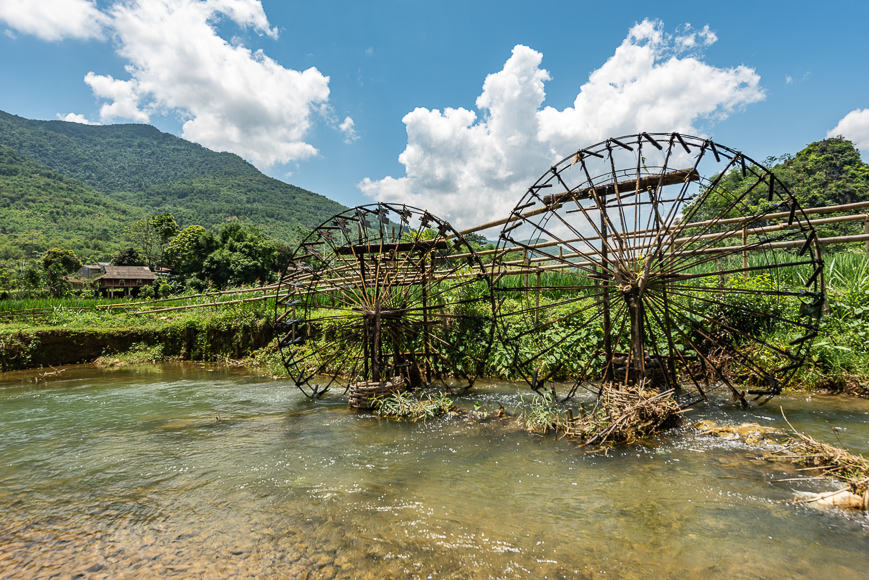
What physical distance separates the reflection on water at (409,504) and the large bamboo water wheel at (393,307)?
1.98 meters

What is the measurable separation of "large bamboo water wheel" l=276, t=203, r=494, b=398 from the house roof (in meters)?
56.8

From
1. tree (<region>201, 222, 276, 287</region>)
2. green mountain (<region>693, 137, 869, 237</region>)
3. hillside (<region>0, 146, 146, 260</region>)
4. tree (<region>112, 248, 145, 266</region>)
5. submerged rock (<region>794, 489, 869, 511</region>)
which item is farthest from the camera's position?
hillside (<region>0, 146, 146, 260</region>)

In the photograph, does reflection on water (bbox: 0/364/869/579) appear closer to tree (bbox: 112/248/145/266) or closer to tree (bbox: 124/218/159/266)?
tree (bbox: 112/248/145/266)

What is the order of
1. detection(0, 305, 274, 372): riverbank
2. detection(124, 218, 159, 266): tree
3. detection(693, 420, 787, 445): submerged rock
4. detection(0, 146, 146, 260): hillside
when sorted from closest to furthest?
detection(693, 420, 787, 445): submerged rock
detection(0, 305, 274, 372): riverbank
detection(124, 218, 159, 266): tree
detection(0, 146, 146, 260): hillside

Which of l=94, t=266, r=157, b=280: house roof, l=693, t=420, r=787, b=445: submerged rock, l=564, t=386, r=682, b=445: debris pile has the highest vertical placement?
l=94, t=266, r=157, b=280: house roof

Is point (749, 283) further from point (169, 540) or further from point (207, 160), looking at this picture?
point (207, 160)

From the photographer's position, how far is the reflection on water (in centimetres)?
364

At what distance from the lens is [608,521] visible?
4211 mm

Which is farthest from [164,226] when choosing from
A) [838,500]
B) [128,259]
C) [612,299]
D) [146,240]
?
[838,500]

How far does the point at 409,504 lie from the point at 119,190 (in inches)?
7426

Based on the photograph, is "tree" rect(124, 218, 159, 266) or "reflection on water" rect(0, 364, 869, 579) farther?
"tree" rect(124, 218, 159, 266)

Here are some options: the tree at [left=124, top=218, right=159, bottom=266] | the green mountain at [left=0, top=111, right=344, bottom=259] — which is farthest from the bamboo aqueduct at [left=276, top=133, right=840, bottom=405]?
the green mountain at [left=0, top=111, right=344, bottom=259]

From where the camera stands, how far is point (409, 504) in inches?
185

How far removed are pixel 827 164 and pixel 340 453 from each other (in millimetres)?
52249
